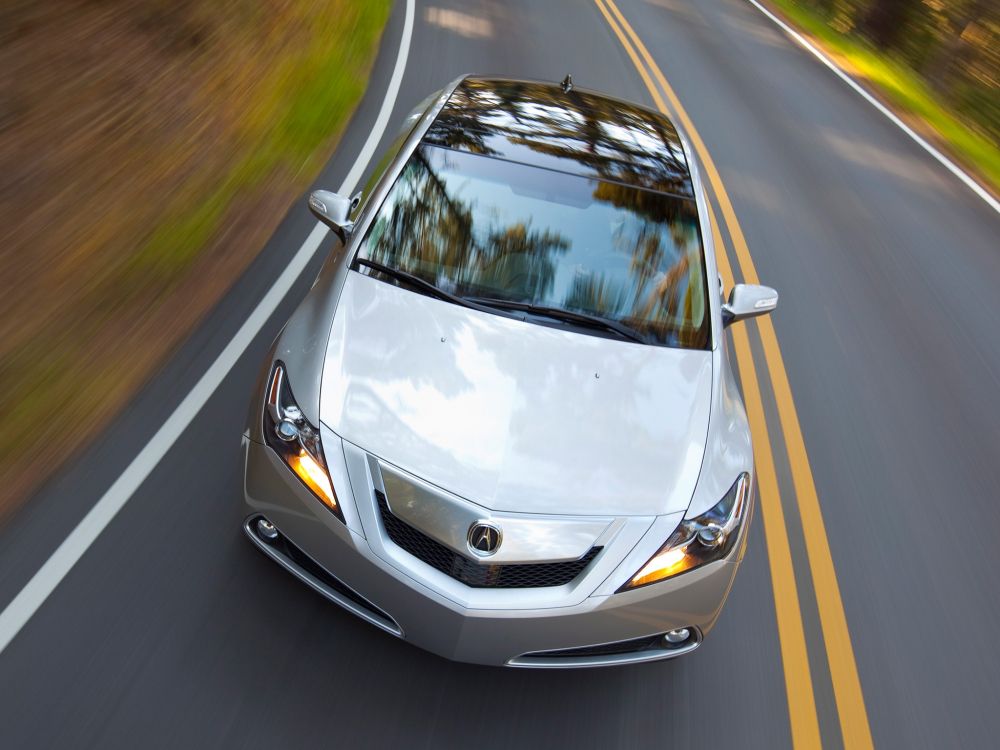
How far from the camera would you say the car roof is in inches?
189

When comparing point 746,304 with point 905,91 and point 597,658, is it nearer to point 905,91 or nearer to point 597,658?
point 597,658

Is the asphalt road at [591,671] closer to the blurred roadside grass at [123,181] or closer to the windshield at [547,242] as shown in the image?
the blurred roadside grass at [123,181]

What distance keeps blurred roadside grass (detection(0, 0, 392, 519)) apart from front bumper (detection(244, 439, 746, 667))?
1.64 m

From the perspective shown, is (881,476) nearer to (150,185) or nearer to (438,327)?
(438,327)

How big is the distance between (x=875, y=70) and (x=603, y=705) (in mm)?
17414

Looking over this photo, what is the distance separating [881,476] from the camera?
6.13 m

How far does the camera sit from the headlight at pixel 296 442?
346cm

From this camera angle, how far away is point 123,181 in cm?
729

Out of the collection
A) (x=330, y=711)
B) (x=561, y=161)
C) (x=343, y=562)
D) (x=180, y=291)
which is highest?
(x=561, y=161)

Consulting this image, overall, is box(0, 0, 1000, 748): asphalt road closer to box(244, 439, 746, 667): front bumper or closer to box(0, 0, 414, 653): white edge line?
box(0, 0, 414, 653): white edge line

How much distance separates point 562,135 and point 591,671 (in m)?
2.76

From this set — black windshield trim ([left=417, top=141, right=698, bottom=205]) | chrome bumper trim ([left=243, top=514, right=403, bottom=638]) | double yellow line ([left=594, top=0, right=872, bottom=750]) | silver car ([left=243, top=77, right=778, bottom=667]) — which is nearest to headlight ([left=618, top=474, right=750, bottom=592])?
silver car ([left=243, top=77, right=778, bottom=667])

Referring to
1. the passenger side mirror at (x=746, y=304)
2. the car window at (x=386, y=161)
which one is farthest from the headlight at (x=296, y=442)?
the passenger side mirror at (x=746, y=304)

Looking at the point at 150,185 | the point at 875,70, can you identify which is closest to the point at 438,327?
the point at 150,185
